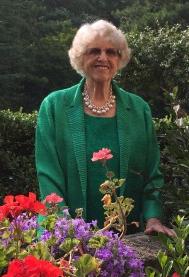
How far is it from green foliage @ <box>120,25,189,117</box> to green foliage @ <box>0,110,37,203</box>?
946 centimetres

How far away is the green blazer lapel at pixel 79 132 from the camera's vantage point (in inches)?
104

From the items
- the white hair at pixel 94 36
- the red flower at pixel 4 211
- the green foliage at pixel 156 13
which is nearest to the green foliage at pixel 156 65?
the green foliage at pixel 156 13

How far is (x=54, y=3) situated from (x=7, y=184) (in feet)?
107

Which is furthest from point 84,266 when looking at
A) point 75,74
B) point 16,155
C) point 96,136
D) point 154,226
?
point 75,74

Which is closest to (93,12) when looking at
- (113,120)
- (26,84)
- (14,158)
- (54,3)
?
(54,3)

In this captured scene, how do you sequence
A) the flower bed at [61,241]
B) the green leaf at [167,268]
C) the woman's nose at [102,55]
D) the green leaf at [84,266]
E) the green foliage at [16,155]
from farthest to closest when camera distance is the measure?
the green foliage at [16,155], the woman's nose at [102,55], the flower bed at [61,241], the green leaf at [167,268], the green leaf at [84,266]

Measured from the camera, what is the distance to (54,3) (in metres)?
37.2

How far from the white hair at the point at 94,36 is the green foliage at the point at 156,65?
12.3m

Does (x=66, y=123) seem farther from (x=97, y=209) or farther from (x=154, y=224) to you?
(x=154, y=224)

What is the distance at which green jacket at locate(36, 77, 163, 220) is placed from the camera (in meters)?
2.62

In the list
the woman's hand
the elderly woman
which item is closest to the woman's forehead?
the elderly woman

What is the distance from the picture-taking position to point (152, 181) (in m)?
2.67

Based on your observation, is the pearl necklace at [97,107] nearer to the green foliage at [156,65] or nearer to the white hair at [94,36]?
the white hair at [94,36]

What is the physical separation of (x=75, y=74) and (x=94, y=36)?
77.0ft
